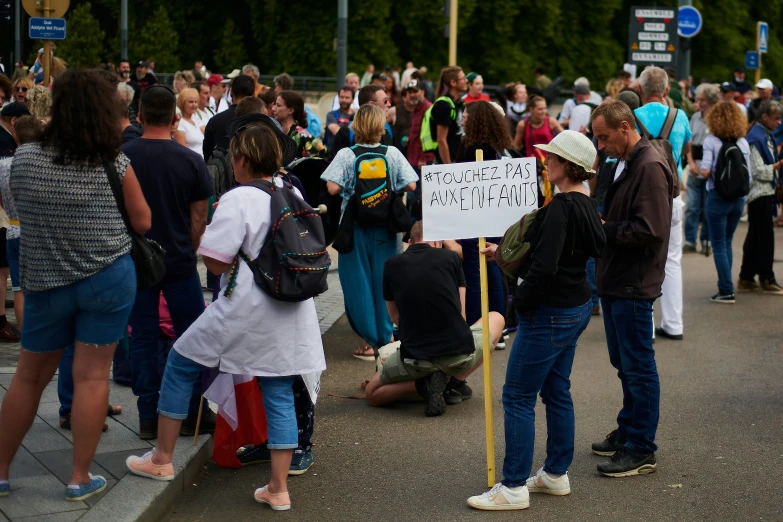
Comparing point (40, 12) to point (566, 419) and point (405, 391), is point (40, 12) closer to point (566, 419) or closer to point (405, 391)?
point (405, 391)

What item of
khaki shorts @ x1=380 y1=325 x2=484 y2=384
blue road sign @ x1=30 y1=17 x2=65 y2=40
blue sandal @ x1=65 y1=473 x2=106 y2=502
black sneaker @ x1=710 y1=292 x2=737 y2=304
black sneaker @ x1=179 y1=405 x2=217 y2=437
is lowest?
black sneaker @ x1=710 y1=292 x2=737 y2=304

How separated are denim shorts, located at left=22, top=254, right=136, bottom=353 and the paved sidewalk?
0.68 metres

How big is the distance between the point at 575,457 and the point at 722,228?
18.3ft

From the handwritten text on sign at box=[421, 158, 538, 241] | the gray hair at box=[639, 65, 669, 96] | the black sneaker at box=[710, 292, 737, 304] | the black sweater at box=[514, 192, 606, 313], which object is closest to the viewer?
the black sweater at box=[514, 192, 606, 313]

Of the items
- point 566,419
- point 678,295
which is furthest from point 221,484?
point 678,295

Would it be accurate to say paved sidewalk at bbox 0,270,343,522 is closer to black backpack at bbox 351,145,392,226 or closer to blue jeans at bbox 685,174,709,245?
black backpack at bbox 351,145,392,226

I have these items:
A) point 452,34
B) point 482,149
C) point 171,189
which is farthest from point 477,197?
point 452,34

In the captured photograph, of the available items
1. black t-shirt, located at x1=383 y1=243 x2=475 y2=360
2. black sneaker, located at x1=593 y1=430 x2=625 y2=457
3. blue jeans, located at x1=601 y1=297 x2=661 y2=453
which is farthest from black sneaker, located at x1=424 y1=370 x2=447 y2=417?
blue jeans, located at x1=601 y1=297 x2=661 y2=453

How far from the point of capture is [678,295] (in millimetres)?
9359

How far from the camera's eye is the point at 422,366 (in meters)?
7.03

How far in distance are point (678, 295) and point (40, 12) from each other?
6.98 metres

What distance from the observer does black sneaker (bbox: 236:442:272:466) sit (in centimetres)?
609

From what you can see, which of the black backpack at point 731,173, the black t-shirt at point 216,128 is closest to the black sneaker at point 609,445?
the black t-shirt at point 216,128

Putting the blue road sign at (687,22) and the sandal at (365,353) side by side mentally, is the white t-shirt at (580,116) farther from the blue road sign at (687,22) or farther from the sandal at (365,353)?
the sandal at (365,353)
